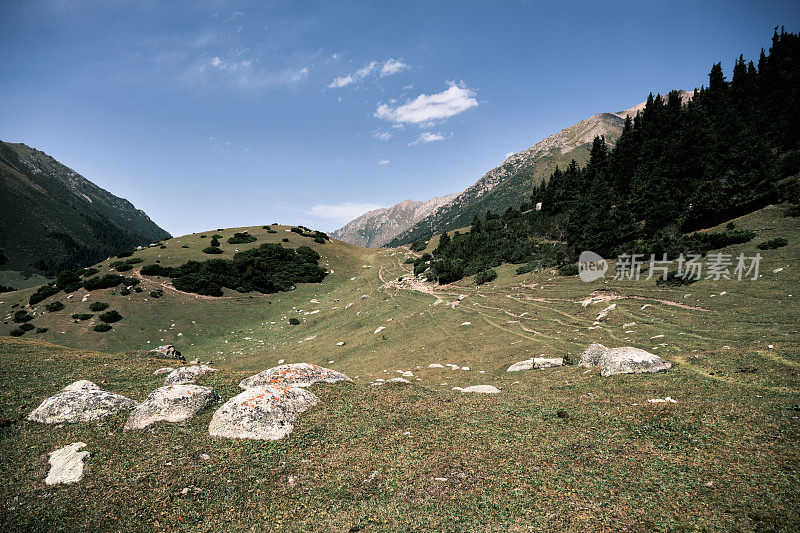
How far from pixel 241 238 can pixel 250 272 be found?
26.8 metres

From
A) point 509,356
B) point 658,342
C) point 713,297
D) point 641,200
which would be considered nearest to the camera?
point 658,342

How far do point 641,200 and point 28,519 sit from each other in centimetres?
7112

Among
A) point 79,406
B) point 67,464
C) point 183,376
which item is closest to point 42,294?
point 183,376

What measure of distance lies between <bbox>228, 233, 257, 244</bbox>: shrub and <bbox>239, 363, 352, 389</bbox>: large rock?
76297 millimetres

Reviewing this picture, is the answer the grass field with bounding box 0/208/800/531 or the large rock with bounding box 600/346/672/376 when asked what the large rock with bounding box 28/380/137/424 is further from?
the large rock with bounding box 600/346/672/376

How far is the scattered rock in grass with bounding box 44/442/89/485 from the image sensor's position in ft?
25.1

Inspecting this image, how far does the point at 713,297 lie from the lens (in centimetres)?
2650

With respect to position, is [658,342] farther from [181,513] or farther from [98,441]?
[98,441]

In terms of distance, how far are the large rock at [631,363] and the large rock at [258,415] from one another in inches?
609

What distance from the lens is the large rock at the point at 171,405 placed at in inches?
402

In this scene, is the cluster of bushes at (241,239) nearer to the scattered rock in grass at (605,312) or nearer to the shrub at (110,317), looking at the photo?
the shrub at (110,317)

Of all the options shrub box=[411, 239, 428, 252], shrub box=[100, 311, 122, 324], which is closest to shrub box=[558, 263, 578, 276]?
shrub box=[411, 239, 428, 252]

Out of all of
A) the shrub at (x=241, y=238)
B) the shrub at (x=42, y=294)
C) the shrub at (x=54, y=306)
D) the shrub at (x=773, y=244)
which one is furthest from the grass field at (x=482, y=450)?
the shrub at (x=241, y=238)

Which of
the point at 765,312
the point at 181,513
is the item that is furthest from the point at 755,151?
the point at 181,513
